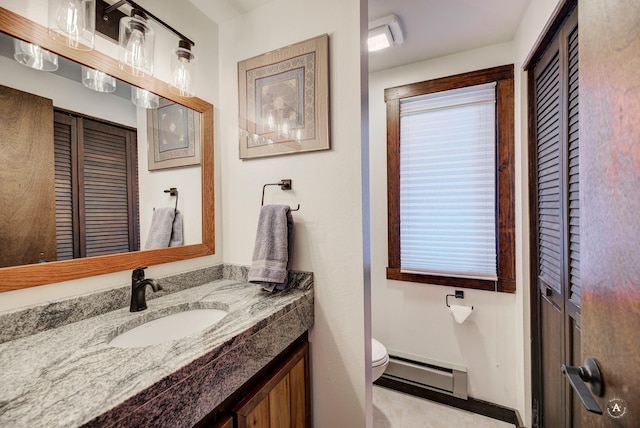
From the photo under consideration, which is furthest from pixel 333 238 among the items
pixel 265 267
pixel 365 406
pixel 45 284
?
pixel 45 284

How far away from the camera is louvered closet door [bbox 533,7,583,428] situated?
3.55 ft

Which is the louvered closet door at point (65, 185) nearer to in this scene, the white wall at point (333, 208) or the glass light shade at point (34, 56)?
the glass light shade at point (34, 56)

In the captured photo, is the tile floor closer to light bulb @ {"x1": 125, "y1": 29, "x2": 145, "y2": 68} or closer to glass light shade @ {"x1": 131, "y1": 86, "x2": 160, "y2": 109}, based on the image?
glass light shade @ {"x1": 131, "y1": 86, "x2": 160, "y2": 109}

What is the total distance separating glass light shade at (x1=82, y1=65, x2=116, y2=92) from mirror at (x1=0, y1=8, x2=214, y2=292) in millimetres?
19

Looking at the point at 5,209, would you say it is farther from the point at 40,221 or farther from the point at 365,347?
the point at 365,347

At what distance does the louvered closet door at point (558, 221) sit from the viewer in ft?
3.55

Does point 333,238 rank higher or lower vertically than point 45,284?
higher

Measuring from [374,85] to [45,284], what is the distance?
2.35 m

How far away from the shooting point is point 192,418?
0.68 m

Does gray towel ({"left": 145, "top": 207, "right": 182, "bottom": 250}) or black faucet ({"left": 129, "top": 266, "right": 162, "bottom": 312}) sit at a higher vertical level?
gray towel ({"left": 145, "top": 207, "right": 182, "bottom": 250})

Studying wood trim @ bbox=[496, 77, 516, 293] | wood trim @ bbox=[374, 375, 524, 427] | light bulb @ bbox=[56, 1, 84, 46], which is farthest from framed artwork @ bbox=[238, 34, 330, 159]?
wood trim @ bbox=[374, 375, 524, 427]

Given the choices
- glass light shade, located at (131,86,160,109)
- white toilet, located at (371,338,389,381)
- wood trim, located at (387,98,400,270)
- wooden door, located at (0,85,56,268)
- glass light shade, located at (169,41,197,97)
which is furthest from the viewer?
wood trim, located at (387,98,400,270)

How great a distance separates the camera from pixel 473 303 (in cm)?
196

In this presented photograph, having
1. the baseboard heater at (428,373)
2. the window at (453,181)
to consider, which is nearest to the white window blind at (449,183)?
the window at (453,181)
